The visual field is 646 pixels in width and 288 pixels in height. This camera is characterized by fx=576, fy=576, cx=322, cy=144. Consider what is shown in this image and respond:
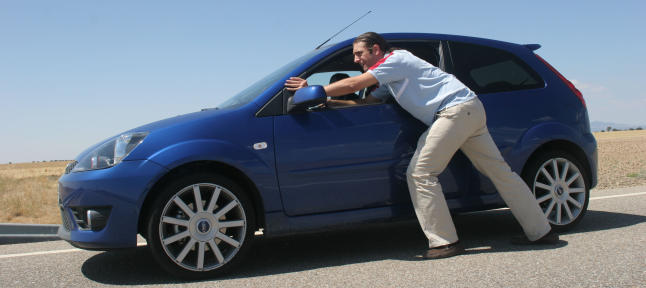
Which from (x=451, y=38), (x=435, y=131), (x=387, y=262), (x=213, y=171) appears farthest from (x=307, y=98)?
(x=451, y=38)

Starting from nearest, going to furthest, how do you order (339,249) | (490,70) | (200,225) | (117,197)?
(117,197) < (200,225) < (339,249) < (490,70)

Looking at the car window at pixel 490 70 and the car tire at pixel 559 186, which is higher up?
the car window at pixel 490 70

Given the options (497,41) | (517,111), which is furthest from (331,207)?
(497,41)

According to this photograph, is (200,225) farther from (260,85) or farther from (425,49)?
Answer: (425,49)

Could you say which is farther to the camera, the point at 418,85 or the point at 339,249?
the point at 339,249

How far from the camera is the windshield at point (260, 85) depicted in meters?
4.29

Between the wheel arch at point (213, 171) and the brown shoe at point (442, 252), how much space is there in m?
1.20

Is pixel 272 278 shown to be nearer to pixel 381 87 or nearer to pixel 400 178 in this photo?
pixel 400 178

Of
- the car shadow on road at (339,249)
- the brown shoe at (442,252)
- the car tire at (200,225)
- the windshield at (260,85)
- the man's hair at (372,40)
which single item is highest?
the man's hair at (372,40)

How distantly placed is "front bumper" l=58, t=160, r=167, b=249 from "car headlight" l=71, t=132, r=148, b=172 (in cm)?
8

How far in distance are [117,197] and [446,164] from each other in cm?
230

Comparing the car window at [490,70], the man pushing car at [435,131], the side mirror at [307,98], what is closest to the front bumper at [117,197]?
the side mirror at [307,98]

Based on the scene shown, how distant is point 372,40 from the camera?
4289mm

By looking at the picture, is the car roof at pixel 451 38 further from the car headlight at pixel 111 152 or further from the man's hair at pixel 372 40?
the car headlight at pixel 111 152
